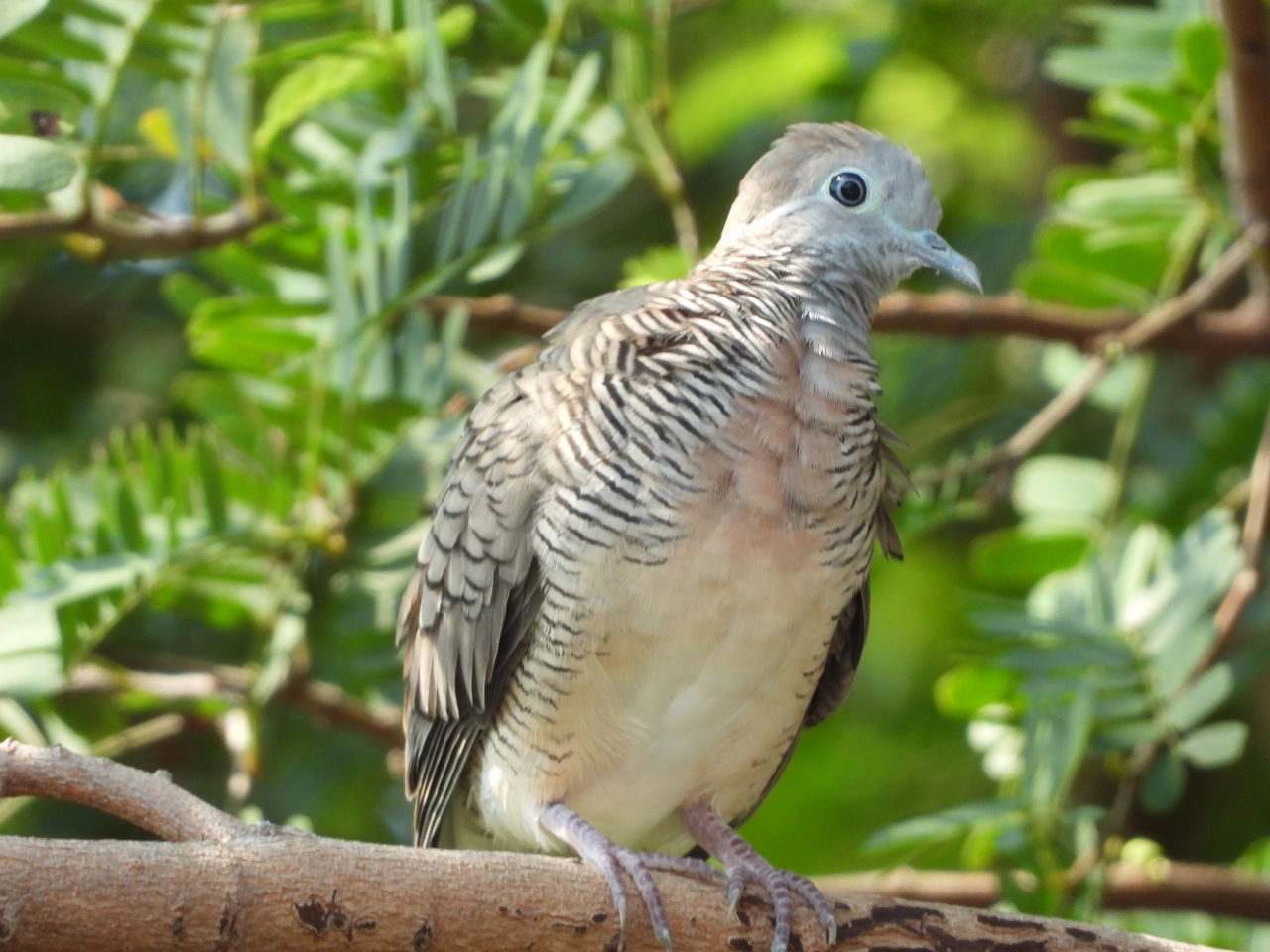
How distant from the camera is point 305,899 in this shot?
2.02 m

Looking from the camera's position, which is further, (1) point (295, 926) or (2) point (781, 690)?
(2) point (781, 690)

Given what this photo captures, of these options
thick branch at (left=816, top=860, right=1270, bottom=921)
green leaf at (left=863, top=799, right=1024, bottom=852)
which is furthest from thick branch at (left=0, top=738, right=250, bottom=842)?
thick branch at (left=816, top=860, right=1270, bottom=921)

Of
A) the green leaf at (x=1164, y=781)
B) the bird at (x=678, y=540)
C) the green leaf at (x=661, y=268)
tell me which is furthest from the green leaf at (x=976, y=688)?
the green leaf at (x=661, y=268)

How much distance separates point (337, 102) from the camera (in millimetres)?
3232

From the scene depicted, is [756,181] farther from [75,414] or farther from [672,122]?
[75,414]

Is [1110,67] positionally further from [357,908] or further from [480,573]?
[357,908]

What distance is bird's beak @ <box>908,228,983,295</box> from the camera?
2602 millimetres

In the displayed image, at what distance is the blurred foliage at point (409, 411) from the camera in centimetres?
293

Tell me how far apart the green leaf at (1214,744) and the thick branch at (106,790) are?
6.08 feet

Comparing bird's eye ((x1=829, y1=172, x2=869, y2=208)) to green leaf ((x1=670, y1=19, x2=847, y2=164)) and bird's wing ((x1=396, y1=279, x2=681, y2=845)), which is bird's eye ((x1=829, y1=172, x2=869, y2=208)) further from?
green leaf ((x1=670, y1=19, x2=847, y2=164))

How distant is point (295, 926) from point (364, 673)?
49.4 inches

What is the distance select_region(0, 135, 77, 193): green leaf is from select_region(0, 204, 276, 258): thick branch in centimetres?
52

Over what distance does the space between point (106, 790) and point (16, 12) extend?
1.23 meters

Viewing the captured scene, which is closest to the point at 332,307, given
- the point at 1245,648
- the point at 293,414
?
the point at 293,414
